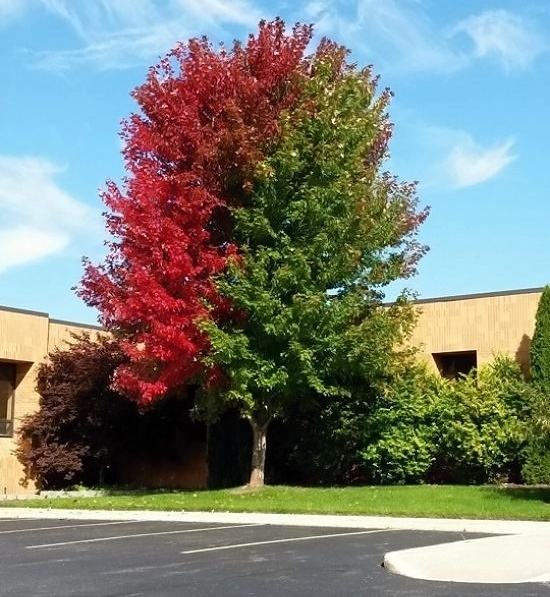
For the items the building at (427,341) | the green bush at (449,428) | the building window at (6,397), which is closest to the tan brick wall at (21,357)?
the building at (427,341)

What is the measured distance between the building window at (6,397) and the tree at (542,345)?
15429 millimetres

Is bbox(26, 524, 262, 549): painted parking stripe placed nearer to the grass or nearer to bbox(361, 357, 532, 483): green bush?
the grass

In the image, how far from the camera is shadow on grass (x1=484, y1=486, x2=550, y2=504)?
2034 cm

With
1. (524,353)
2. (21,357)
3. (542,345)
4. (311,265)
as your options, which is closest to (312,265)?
(311,265)

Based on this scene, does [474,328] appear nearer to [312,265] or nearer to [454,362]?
[454,362]

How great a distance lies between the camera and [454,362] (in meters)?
29.4

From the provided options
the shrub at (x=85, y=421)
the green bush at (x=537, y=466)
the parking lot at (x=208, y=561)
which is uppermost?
the shrub at (x=85, y=421)

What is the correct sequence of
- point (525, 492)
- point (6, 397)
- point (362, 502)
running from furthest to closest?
1. point (6, 397)
2. point (525, 492)
3. point (362, 502)

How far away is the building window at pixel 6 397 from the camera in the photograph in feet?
98.5

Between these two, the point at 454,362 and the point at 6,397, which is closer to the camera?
the point at 454,362

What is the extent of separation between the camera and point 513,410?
2525 cm

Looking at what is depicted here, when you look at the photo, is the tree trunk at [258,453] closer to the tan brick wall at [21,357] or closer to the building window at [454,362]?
the building window at [454,362]

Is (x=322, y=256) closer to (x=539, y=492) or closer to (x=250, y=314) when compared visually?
(x=250, y=314)

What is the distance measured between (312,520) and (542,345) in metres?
9.67
